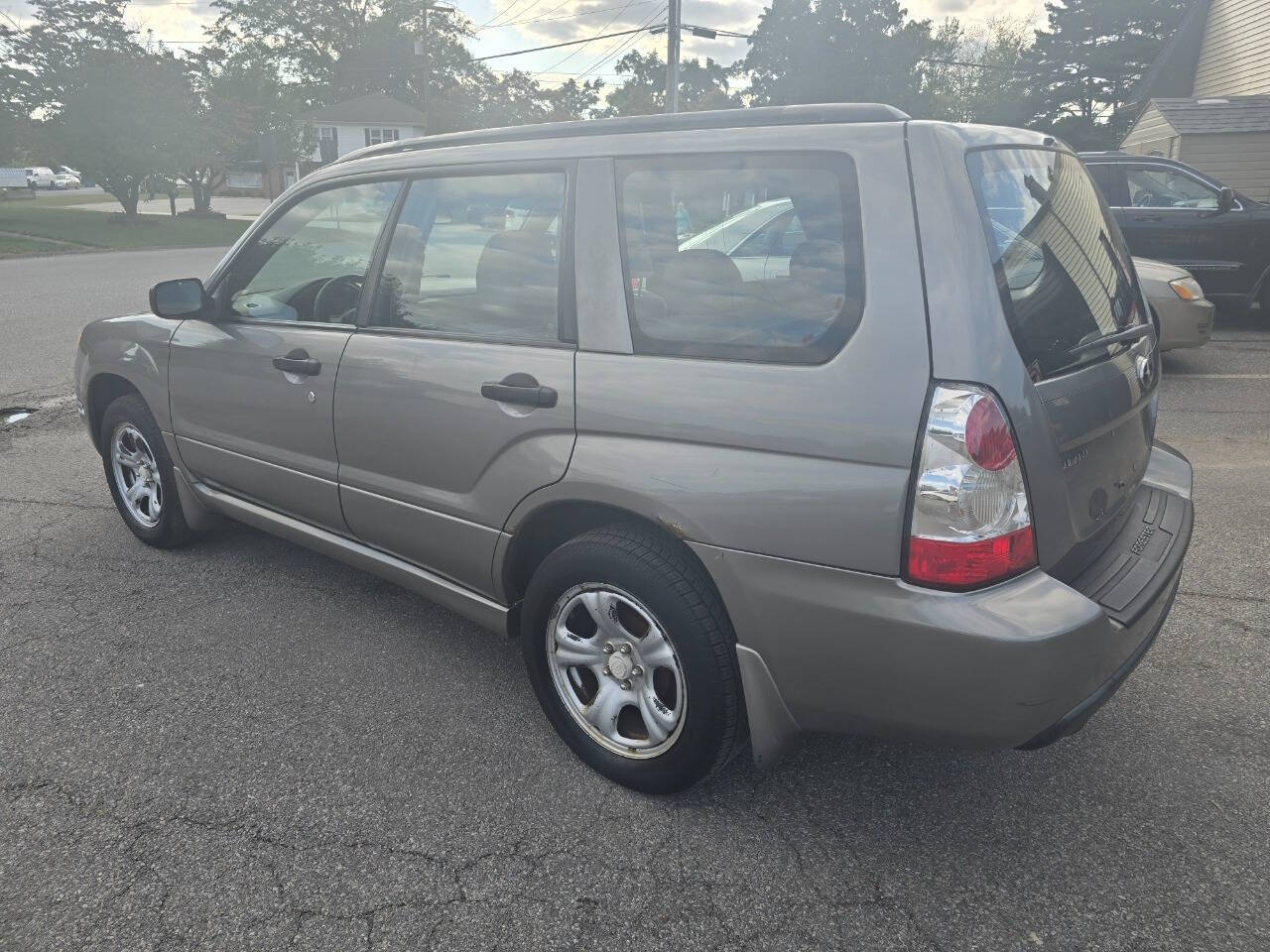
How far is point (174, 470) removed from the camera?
13.5 feet

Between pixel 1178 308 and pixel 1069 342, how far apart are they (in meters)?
6.20

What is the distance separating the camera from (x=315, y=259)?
11.8 ft

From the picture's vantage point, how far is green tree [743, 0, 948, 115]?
179 ft

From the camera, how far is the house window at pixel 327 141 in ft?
185

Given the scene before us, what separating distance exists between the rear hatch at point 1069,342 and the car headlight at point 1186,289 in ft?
18.0

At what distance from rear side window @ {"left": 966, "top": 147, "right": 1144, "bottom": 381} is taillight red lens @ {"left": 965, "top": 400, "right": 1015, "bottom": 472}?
0.59ft

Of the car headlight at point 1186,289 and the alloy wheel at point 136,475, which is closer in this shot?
the alloy wheel at point 136,475

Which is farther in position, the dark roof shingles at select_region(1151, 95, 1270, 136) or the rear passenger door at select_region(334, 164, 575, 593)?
the dark roof shingles at select_region(1151, 95, 1270, 136)

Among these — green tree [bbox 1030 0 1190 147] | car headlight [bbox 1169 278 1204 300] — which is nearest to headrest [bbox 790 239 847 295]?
car headlight [bbox 1169 278 1204 300]

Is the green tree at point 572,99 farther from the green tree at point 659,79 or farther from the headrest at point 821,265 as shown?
the headrest at point 821,265

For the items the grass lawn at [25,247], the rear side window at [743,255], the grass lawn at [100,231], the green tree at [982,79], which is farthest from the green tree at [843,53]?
the rear side window at [743,255]

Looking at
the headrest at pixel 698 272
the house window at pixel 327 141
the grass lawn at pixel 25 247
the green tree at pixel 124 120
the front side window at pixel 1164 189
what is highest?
the house window at pixel 327 141

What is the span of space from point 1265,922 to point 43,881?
2.91 m

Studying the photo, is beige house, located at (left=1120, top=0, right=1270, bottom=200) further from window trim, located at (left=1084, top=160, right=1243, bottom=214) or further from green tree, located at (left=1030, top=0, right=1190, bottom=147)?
green tree, located at (left=1030, top=0, right=1190, bottom=147)
